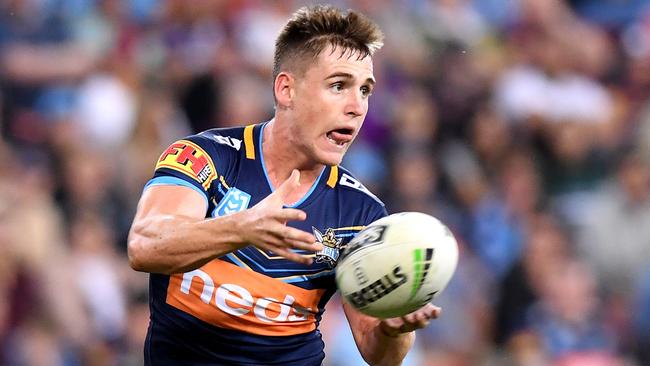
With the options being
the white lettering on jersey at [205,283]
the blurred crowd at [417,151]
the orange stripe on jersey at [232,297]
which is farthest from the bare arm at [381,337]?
the blurred crowd at [417,151]

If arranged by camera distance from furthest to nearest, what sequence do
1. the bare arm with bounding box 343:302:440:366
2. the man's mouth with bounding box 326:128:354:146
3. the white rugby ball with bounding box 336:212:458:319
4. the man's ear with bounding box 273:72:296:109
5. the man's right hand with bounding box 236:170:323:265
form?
the man's ear with bounding box 273:72:296:109
the man's mouth with bounding box 326:128:354:146
the bare arm with bounding box 343:302:440:366
the white rugby ball with bounding box 336:212:458:319
the man's right hand with bounding box 236:170:323:265

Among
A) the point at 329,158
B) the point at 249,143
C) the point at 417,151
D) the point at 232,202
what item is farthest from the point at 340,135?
the point at 417,151

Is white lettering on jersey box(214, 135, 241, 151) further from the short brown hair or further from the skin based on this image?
the short brown hair

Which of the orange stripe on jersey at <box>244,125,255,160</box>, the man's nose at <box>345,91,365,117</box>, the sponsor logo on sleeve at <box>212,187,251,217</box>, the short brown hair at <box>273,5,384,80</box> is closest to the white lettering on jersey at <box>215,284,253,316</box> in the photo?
the sponsor logo on sleeve at <box>212,187,251,217</box>

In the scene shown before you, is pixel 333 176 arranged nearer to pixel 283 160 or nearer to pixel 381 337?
pixel 283 160

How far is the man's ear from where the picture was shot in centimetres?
473

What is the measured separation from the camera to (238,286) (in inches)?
179

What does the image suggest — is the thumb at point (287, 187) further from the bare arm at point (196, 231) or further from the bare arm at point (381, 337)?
the bare arm at point (381, 337)

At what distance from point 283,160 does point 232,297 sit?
613mm

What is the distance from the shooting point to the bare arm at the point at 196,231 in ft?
12.3

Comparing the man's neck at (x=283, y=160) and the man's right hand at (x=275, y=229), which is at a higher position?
the man's neck at (x=283, y=160)

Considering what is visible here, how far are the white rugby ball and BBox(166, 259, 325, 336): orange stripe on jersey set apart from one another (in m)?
0.36

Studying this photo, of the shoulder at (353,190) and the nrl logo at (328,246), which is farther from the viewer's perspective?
the shoulder at (353,190)

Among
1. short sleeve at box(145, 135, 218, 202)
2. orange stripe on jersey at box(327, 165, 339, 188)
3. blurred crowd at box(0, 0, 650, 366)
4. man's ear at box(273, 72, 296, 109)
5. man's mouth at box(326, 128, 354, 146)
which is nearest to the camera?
short sleeve at box(145, 135, 218, 202)
